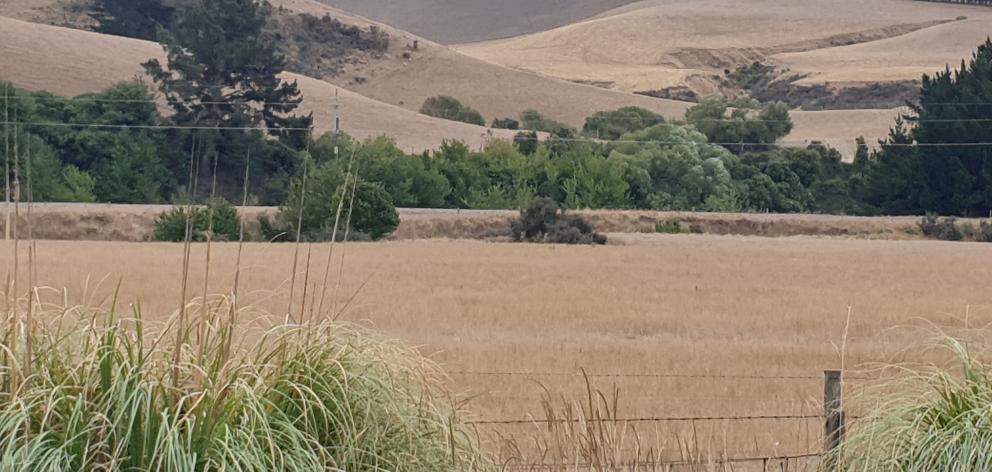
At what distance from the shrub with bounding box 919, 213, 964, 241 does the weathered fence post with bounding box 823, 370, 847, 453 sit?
47554 mm

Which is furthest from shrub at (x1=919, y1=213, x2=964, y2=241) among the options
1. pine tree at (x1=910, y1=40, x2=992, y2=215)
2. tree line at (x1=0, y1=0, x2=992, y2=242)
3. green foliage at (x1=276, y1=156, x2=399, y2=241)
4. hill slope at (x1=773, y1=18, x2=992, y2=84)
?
hill slope at (x1=773, y1=18, x2=992, y2=84)

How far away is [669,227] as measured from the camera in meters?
54.4

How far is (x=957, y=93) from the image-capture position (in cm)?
7000

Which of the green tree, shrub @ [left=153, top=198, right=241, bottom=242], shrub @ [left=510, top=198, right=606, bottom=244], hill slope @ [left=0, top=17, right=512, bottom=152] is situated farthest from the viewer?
hill slope @ [left=0, top=17, right=512, bottom=152]

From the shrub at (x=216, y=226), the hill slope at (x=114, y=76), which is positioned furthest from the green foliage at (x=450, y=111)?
the shrub at (x=216, y=226)

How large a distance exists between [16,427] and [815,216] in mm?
55211

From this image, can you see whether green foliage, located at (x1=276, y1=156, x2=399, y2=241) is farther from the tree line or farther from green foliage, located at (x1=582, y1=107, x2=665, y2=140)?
green foliage, located at (x1=582, y1=107, x2=665, y2=140)

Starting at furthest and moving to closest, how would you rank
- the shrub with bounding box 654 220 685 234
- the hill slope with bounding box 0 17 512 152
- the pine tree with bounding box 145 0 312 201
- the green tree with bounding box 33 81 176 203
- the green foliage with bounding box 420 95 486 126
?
1. the green foliage with bounding box 420 95 486 126
2. the hill slope with bounding box 0 17 512 152
3. the pine tree with bounding box 145 0 312 201
4. the green tree with bounding box 33 81 176 203
5. the shrub with bounding box 654 220 685 234

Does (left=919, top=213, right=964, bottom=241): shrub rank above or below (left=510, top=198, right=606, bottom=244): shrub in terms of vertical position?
above

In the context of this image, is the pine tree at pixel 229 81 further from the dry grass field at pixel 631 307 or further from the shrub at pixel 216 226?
the dry grass field at pixel 631 307

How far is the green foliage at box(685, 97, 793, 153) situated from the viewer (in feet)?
302

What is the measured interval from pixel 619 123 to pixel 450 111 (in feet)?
59.7

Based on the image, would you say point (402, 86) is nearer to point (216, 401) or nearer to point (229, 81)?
point (229, 81)

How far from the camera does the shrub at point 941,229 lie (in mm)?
53438
